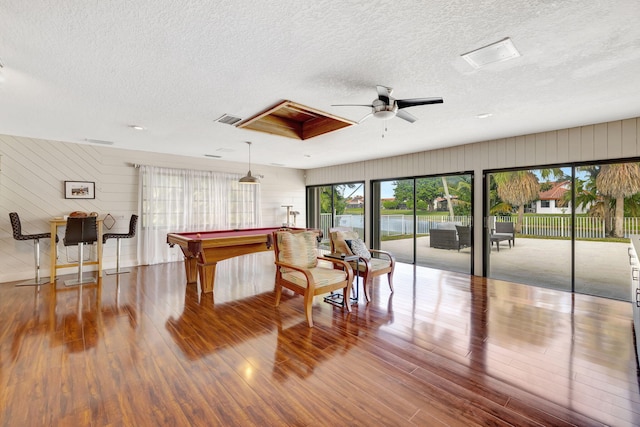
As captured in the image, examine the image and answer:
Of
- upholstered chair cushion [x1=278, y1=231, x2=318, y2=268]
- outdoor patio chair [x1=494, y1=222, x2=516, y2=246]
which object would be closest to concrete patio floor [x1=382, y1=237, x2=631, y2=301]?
outdoor patio chair [x1=494, y1=222, x2=516, y2=246]

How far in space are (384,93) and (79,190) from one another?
6.30 metres

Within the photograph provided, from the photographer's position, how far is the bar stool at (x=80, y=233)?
15.5 ft

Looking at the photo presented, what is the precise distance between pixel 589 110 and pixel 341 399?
14.8ft

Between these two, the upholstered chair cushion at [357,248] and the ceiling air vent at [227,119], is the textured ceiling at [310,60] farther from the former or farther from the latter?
the upholstered chair cushion at [357,248]

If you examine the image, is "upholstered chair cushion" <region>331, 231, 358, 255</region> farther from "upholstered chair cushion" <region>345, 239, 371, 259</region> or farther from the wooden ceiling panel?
the wooden ceiling panel

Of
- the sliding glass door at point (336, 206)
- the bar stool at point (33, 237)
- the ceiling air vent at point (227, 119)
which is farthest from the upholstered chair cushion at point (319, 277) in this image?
the bar stool at point (33, 237)

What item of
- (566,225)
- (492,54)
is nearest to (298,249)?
(492,54)

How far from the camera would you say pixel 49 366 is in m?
2.31

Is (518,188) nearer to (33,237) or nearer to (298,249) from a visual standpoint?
(298,249)

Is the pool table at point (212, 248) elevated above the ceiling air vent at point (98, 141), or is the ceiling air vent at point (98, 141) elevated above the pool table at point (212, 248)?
the ceiling air vent at point (98, 141)

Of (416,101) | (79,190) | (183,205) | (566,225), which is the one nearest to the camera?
(416,101)

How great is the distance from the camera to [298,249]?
12.8 feet

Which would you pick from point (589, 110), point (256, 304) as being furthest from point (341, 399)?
point (589, 110)

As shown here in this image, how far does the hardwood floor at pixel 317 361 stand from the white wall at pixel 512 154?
2.14m
